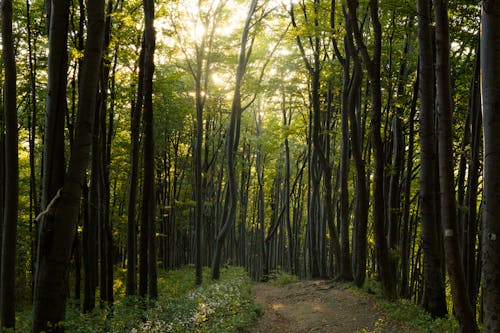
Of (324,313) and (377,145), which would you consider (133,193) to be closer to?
(324,313)

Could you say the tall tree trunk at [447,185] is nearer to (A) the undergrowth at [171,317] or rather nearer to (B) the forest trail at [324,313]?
(B) the forest trail at [324,313]

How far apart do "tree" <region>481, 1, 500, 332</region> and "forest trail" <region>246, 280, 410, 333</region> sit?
4.16 meters

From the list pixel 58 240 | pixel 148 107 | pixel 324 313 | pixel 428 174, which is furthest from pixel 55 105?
pixel 324 313

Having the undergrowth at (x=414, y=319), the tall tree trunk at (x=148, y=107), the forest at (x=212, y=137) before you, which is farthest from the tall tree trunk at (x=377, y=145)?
the tall tree trunk at (x=148, y=107)

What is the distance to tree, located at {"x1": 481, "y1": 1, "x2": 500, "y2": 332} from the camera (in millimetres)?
3836

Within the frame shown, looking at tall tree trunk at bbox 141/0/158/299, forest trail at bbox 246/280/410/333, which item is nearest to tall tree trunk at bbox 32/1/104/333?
tall tree trunk at bbox 141/0/158/299

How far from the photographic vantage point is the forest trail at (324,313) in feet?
30.3

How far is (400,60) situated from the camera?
1488 centimetres

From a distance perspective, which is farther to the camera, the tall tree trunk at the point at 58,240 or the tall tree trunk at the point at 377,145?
the tall tree trunk at the point at 377,145

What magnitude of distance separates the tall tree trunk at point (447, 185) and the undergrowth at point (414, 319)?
5.34 ft

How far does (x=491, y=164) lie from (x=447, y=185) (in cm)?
184

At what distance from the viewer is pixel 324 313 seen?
10828 mm

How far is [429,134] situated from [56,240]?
678cm

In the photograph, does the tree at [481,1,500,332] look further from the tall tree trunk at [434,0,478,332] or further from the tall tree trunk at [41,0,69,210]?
the tall tree trunk at [41,0,69,210]
